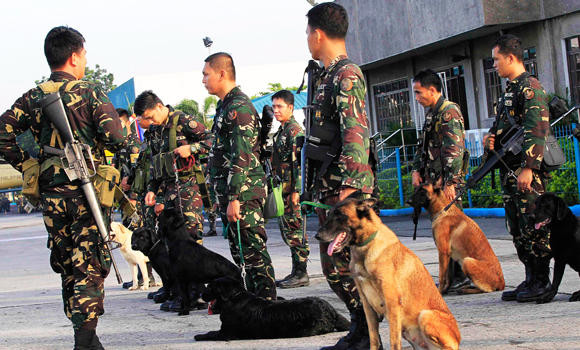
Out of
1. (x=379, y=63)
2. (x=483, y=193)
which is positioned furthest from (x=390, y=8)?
(x=483, y=193)

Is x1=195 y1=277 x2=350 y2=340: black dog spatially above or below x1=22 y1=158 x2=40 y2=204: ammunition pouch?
below

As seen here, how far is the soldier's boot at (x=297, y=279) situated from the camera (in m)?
8.10

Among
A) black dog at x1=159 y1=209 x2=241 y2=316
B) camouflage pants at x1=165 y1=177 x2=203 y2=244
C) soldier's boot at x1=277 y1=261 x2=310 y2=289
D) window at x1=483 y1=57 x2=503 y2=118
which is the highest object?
window at x1=483 y1=57 x2=503 y2=118

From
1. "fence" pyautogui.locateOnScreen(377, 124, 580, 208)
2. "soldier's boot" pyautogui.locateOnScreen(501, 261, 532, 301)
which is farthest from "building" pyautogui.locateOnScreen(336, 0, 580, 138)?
"soldier's boot" pyautogui.locateOnScreen(501, 261, 532, 301)

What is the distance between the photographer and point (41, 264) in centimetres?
1342

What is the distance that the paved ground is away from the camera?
5.11 m

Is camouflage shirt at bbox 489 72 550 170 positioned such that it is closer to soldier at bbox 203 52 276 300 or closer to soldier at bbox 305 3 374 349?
soldier at bbox 305 3 374 349

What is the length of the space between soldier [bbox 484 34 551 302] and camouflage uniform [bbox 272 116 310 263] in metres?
2.70

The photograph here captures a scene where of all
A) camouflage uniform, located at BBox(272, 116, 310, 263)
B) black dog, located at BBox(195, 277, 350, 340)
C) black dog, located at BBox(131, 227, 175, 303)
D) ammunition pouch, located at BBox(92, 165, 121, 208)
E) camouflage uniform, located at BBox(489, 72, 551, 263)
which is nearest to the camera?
ammunition pouch, located at BBox(92, 165, 121, 208)

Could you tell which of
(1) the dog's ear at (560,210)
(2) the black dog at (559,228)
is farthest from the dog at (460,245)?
(1) the dog's ear at (560,210)

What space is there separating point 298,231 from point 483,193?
24.2 ft

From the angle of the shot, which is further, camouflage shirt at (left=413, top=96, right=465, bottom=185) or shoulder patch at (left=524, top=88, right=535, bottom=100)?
camouflage shirt at (left=413, top=96, right=465, bottom=185)

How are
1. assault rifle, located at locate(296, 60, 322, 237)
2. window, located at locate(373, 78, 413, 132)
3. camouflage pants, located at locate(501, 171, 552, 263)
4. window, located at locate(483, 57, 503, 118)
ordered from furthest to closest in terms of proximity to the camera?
window, located at locate(373, 78, 413, 132) → window, located at locate(483, 57, 503, 118) → camouflage pants, located at locate(501, 171, 552, 263) → assault rifle, located at locate(296, 60, 322, 237)

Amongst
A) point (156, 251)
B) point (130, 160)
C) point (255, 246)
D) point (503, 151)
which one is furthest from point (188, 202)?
point (503, 151)
